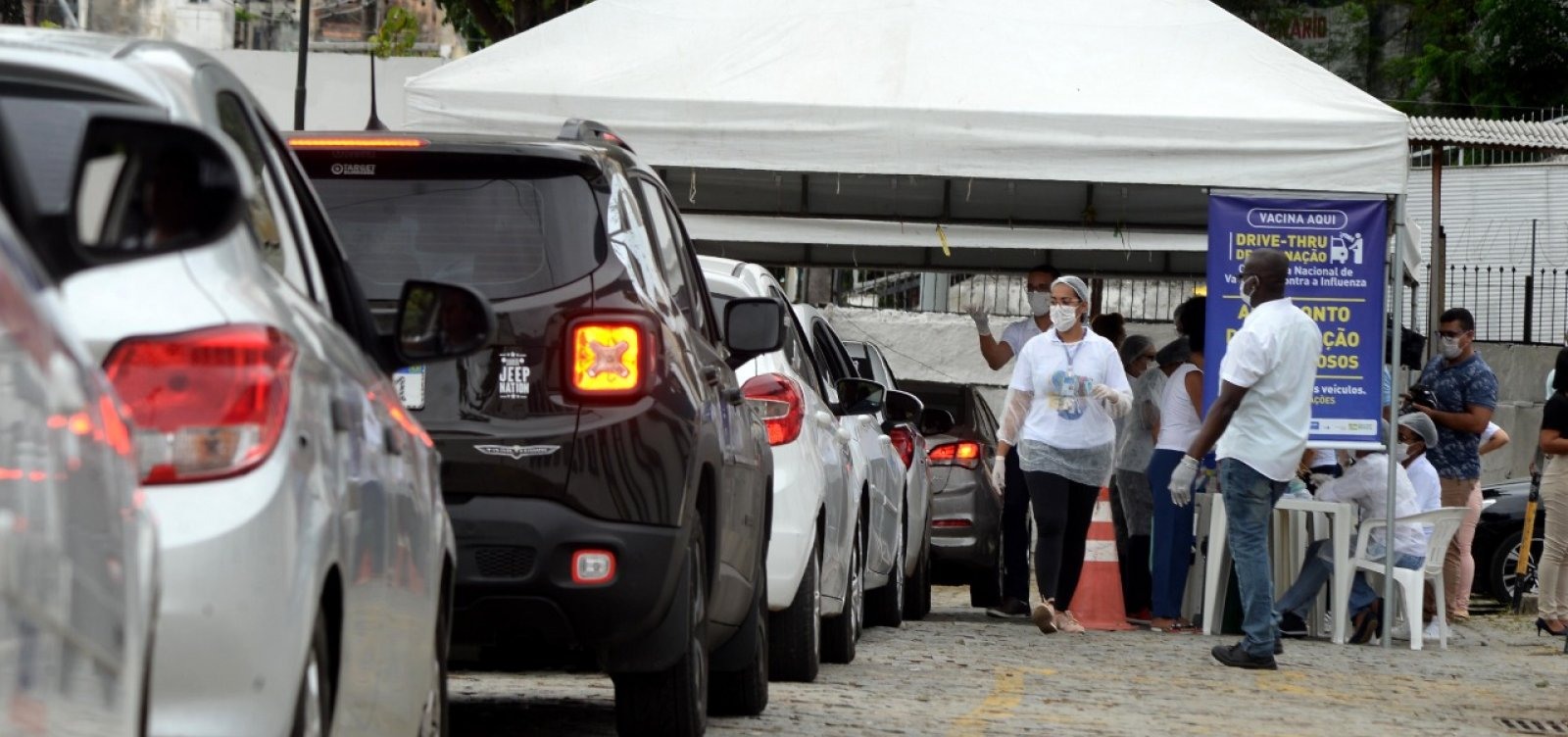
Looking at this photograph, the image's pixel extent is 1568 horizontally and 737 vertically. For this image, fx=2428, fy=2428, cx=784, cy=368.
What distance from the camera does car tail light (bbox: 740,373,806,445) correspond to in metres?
8.79

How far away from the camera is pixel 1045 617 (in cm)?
1265

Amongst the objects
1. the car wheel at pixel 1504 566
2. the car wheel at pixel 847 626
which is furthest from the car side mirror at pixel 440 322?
A: the car wheel at pixel 1504 566

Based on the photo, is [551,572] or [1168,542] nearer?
[551,572]

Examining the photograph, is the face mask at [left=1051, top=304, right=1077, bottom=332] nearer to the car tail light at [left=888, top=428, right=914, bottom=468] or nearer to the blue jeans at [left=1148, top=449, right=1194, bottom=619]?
the blue jeans at [left=1148, top=449, right=1194, bottom=619]

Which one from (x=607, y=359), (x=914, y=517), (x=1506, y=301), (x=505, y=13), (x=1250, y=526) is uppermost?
(x=505, y=13)

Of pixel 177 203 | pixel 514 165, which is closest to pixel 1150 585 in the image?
pixel 514 165

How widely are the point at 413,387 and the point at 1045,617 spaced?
723 cm

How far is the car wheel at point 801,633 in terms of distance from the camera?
8.97m

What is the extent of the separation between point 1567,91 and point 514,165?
3939cm

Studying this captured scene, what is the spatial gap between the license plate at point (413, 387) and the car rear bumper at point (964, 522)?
10.2 m

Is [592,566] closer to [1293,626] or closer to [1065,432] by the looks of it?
[1065,432]

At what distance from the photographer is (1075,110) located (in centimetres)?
1245

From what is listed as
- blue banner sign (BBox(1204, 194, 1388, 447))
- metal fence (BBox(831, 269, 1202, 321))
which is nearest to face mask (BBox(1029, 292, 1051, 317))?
blue banner sign (BBox(1204, 194, 1388, 447))

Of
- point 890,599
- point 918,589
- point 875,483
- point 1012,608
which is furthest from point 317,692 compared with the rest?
point 918,589
